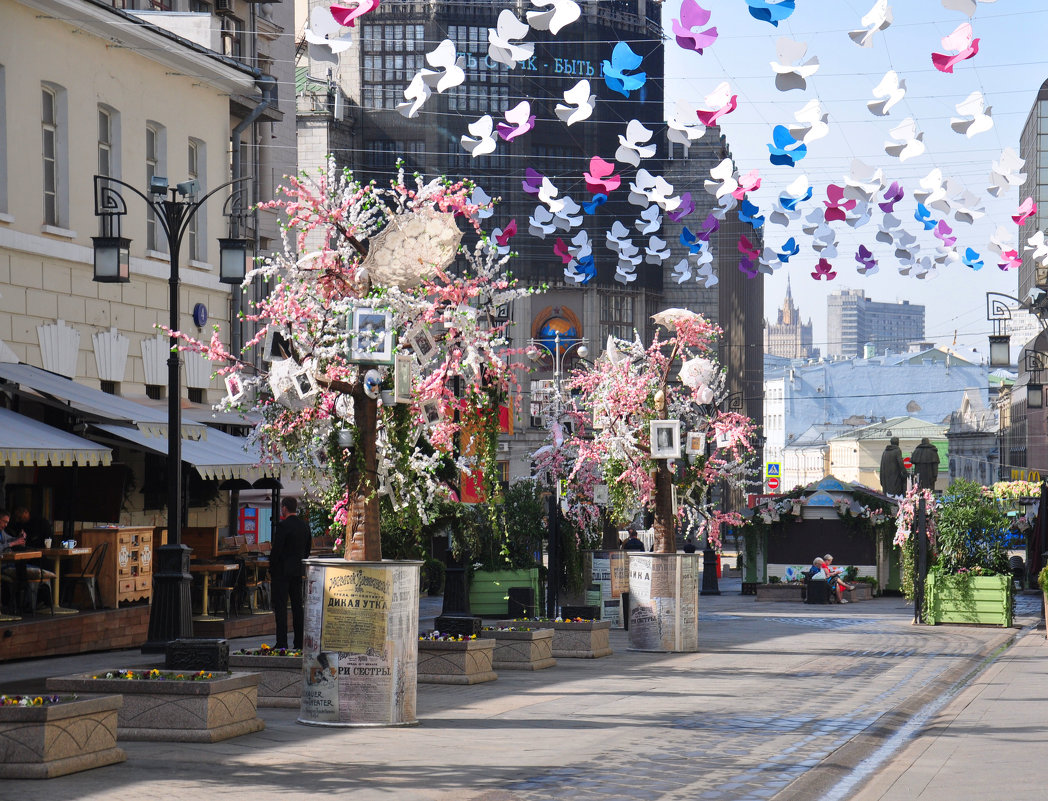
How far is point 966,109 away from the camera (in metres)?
17.1

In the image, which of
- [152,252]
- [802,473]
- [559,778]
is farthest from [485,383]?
[802,473]

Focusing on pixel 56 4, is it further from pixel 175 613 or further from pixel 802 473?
pixel 802 473

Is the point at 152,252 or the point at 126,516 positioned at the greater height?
the point at 152,252

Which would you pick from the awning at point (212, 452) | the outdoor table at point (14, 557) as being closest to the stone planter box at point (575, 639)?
the awning at point (212, 452)

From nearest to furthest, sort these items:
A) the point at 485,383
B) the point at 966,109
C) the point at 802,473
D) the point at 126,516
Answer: the point at 485,383 → the point at 966,109 → the point at 126,516 → the point at 802,473

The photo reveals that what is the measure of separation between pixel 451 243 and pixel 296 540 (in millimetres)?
7285

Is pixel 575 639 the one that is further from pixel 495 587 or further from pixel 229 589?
pixel 495 587

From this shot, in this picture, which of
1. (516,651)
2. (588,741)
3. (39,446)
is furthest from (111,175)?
(588,741)

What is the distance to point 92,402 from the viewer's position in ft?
73.7

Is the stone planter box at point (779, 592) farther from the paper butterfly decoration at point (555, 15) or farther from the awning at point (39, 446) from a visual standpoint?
the paper butterfly decoration at point (555, 15)

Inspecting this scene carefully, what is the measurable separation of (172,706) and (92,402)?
11290 millimetres

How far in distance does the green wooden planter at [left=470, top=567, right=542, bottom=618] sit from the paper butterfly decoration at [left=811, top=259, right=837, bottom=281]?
8550mm

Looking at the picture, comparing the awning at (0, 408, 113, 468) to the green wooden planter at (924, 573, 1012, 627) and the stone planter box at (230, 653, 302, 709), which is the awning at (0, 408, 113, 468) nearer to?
the stone planter box at (230, 653, 302, 709)

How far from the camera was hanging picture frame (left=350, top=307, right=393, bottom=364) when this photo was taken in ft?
42.8
